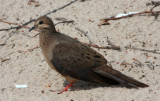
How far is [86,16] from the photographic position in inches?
280

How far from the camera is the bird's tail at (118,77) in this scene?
16.1 feet

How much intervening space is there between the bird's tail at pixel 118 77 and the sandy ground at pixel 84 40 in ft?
0.34

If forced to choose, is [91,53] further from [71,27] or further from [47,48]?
[71,27]

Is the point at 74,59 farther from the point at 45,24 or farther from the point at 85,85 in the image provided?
the point at 45,24

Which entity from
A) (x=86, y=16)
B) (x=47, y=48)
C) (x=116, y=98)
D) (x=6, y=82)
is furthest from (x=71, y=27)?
(x=116, y=98)

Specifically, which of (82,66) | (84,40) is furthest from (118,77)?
(84,40)

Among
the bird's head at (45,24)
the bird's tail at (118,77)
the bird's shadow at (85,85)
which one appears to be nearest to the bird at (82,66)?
the bird's tail at (118,77)

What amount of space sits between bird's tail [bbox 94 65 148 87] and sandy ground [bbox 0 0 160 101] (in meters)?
0.10

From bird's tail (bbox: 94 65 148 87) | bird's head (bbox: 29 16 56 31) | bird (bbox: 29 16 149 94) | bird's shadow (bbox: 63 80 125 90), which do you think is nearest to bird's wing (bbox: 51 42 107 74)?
bird (bbox: 29 16 149 94)

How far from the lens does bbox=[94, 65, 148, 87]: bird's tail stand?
4.89m

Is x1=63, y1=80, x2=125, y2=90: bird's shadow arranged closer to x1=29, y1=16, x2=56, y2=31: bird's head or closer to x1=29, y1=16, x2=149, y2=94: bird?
x1=29, y1=16, x2=149, y2=94: bird

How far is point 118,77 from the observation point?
16.3 feet

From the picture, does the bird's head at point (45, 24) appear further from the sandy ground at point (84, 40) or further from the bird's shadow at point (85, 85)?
the bird's shadow at point (85, 85)

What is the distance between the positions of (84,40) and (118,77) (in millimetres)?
1659
